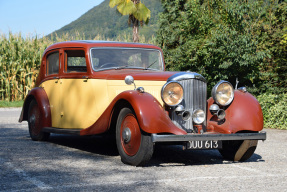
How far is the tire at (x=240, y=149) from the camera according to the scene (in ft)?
20.8

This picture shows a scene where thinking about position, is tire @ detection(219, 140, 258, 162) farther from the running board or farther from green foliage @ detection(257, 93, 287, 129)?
green foliage @ detection(257, 93, 287, 129)

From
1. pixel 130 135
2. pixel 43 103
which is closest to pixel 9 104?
pixel 43 103

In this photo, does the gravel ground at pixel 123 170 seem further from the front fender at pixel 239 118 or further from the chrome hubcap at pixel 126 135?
the front fender at pixel 239 118

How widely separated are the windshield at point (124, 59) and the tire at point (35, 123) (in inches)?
67.1

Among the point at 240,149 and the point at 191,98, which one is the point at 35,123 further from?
the point at 240,149

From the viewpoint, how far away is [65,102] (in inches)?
291

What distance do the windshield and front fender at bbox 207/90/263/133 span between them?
164 centimetres

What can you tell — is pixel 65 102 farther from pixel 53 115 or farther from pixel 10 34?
pixel 10 34

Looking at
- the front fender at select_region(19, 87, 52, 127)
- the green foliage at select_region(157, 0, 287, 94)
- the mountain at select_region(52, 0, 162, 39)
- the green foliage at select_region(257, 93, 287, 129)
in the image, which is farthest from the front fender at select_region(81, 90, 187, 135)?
the mountain at select_region(52, 0, 162, 39)

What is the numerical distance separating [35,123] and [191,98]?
11.2 feet

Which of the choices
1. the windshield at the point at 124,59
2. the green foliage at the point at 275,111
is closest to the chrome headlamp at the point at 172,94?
the windshield at the point at 124,59

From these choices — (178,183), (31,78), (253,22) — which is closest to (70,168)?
(178,183)

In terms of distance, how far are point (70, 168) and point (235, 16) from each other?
7.97 m

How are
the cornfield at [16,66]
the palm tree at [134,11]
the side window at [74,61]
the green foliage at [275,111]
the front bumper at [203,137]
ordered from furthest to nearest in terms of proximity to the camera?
the palm tree at [134,11]
the cornfield at [16,66]
the green foliage at [275,111]
the side window at [74,61]
the front bumper at [203,137]
